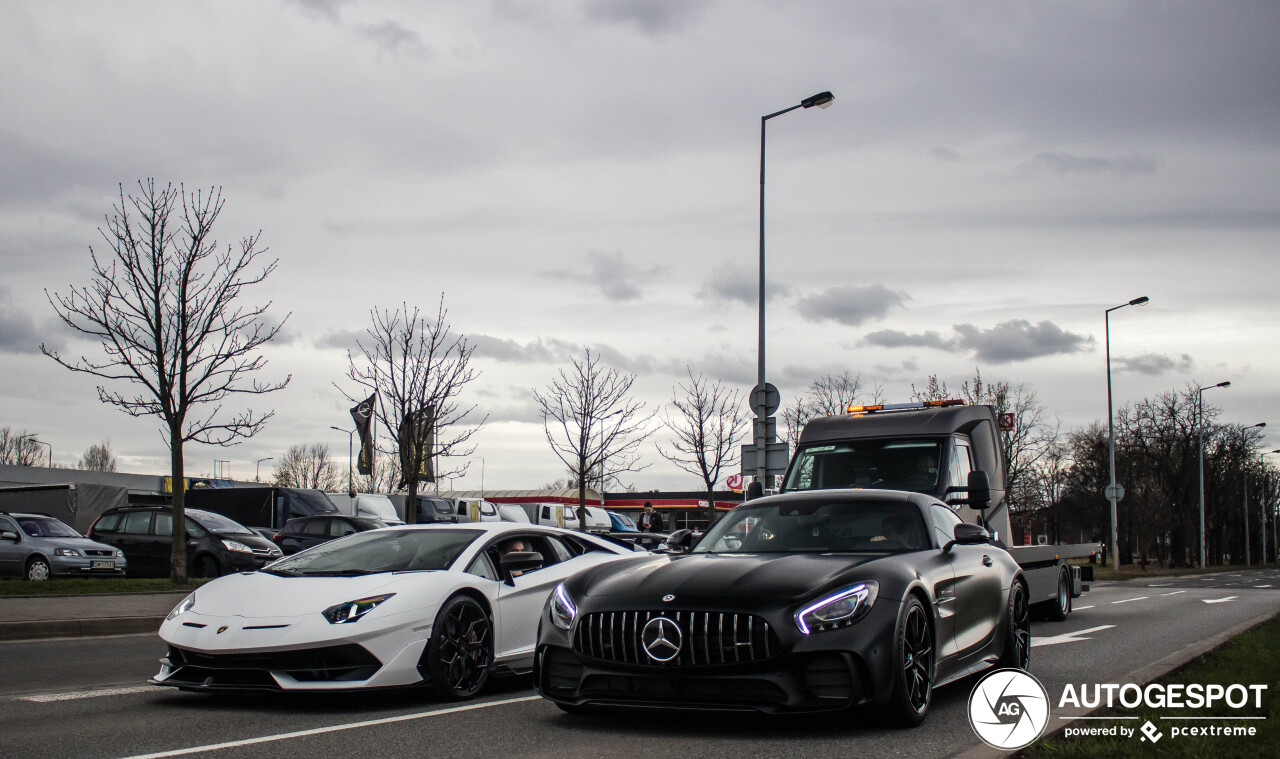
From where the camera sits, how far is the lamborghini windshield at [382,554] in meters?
8.05

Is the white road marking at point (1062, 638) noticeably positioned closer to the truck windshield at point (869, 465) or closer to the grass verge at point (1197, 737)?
the truck windshield at point (869, 465)

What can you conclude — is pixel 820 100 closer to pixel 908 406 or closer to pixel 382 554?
pixel 908 406

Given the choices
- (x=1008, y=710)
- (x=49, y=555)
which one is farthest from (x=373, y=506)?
(x=1008, y=710)

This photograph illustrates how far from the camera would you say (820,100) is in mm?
20234

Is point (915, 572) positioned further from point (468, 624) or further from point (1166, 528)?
point (1166, 528)

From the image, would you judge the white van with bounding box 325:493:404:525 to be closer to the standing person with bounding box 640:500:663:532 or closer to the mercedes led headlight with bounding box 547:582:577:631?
the standing person with bounding box 640:500:663:532

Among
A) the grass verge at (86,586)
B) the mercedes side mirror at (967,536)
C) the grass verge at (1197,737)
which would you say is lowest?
the grass verge at (86,586)

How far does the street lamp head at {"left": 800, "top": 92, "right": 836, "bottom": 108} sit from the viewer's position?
20.2m

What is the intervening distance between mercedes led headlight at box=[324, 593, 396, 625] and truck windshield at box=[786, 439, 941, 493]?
6.15 m

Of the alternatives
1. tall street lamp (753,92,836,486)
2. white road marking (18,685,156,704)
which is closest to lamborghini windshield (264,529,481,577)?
white road marking (18,685,156,704)

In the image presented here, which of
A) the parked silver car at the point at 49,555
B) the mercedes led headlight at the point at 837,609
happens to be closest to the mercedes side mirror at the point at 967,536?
the mercedes led headlight at the point at 837,609

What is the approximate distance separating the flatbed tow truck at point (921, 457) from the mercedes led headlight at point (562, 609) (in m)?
6.13

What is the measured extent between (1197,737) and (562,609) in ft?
10.8

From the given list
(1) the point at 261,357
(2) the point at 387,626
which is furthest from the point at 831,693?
(1) the point at 261,357
